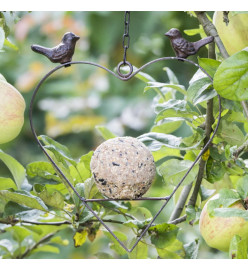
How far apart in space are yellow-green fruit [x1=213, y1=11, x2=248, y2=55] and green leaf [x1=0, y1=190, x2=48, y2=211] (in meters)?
0.29

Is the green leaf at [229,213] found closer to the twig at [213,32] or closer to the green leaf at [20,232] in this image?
the twig at [213,32]

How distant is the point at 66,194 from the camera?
2.73ft

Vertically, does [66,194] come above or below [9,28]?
below

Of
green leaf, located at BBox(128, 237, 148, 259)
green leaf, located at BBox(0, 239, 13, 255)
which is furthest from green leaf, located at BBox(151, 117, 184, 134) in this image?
green leaf, located at BBox(0, 239, 13, 255)

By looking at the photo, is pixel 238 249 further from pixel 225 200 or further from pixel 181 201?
pixel 181 201

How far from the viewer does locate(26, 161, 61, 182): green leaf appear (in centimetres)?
76

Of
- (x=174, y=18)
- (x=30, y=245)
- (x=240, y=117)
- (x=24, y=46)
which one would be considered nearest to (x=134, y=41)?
(x=174, y=18)

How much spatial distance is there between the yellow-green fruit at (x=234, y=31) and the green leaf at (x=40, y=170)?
0.27m

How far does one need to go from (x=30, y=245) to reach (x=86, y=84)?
1.31m

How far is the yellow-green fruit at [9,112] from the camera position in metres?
0.66

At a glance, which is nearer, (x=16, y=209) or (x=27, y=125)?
(x=16, y=209)

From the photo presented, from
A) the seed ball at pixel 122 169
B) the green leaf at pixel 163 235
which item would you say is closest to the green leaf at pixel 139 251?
the green leaf at pixel 163 235

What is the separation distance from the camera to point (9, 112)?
2.18 feet

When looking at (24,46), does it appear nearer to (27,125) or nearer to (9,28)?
(27,125)
